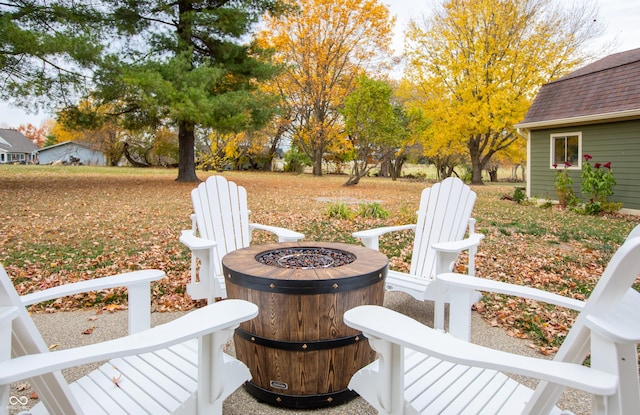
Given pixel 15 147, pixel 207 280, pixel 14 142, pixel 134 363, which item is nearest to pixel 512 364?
pixel 134 363

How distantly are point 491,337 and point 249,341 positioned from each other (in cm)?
183

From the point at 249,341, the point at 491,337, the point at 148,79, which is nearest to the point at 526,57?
the point at 148,79

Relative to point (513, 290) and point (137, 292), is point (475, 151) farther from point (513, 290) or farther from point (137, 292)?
point (137, 292)

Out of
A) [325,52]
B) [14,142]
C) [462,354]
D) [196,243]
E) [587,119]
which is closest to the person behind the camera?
[462,354]

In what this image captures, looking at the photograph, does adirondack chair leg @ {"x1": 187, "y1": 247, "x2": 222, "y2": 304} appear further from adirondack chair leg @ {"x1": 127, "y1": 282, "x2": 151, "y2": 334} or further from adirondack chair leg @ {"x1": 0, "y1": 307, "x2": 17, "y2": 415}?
adirondack chair leg @ {"x1": 0, "y1": 307, "x2": 17, "y2": 415}

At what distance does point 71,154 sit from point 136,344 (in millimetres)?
46614

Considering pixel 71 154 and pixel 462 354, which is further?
pixel 71 154

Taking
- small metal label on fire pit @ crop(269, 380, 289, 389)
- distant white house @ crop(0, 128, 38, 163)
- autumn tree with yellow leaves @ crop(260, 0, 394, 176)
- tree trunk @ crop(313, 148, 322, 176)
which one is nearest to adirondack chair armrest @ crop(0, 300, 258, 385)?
small metal label on fire pit @ crop(269, 380, 289, 389)

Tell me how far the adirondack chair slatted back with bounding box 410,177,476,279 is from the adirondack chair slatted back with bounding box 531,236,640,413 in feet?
7.33

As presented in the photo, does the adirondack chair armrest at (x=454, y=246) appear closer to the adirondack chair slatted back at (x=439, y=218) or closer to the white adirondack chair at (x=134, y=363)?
the adirondack chair slatted back at (x=439, y=218)

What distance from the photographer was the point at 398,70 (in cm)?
1906

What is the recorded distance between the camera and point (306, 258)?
7.84 feet

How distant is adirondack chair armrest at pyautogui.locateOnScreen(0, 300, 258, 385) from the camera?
0.94 metres

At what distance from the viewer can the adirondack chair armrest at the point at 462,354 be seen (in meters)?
0.92
